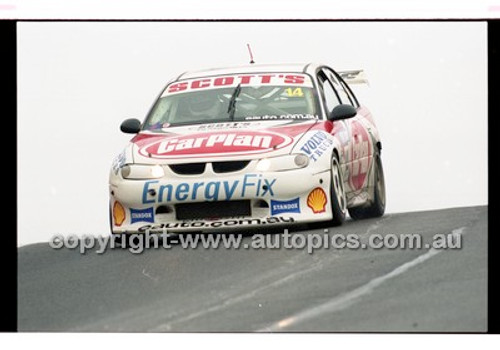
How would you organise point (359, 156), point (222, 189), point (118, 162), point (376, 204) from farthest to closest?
point (376, 204), point (359, 156), point (118, 162), point (222, 189)

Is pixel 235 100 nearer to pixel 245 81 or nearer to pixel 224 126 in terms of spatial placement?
pixel 245 81

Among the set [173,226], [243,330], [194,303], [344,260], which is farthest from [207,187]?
[243,330]

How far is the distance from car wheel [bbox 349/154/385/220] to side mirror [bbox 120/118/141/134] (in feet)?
8.10

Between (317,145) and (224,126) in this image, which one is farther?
(224,126)

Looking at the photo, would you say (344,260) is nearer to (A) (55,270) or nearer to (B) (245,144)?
(B) (245,144)

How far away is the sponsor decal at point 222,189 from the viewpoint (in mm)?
13711

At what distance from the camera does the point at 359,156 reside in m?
15.6

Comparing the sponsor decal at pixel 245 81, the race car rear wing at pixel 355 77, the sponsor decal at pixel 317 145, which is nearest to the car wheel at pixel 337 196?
the sponsor decal at pixel 317 145

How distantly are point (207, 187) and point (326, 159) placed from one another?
1.06 meters

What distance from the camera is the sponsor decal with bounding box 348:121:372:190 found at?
50.2ft

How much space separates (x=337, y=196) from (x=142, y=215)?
1629mm

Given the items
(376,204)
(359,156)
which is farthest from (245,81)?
(376,204)

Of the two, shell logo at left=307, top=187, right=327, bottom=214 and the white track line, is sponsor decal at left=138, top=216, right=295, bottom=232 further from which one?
the white track line

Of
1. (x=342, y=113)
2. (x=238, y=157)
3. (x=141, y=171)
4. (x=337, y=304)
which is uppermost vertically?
(x=342, y=113)
